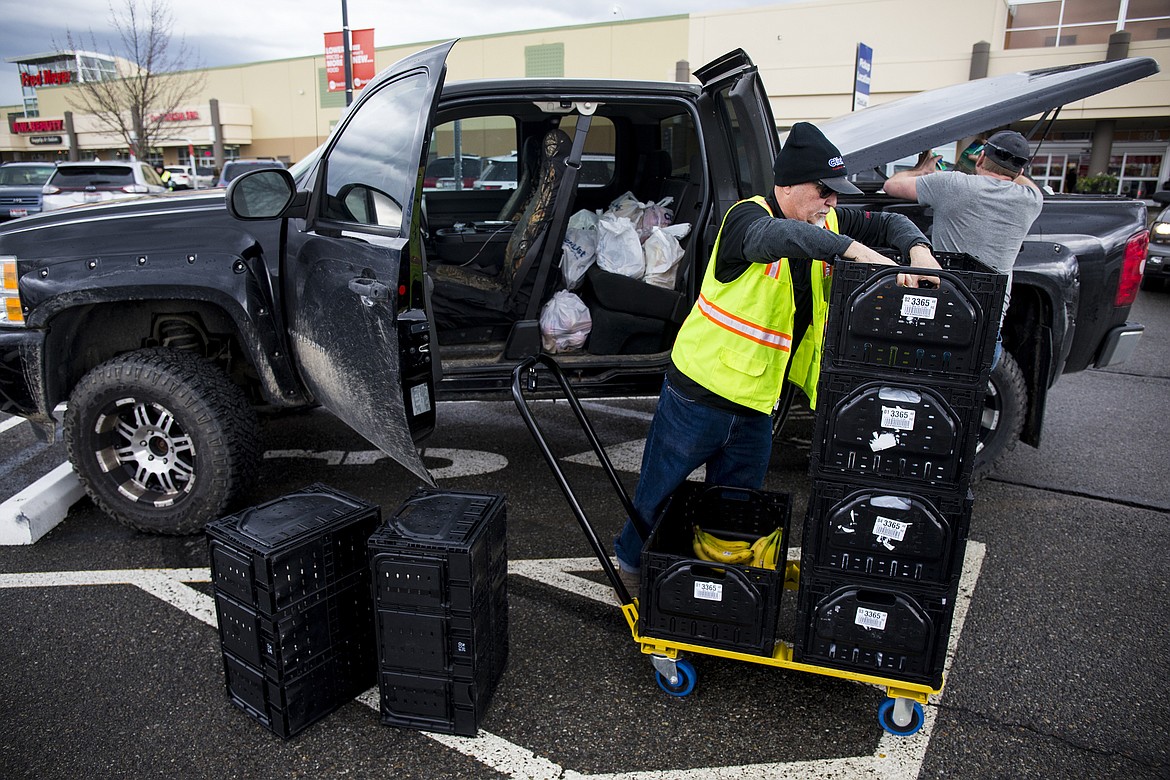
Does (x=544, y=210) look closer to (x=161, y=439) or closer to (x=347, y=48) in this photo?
(x=161, y=439)

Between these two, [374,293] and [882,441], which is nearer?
[882,441]

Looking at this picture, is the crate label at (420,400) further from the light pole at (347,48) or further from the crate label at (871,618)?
the light pole at (347,48)

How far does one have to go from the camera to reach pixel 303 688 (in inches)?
97.3

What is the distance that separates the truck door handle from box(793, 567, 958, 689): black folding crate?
168 cm

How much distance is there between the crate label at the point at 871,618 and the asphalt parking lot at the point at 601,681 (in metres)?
0.40

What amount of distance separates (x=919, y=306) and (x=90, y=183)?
57.6ft

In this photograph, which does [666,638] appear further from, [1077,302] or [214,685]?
[1077,302]

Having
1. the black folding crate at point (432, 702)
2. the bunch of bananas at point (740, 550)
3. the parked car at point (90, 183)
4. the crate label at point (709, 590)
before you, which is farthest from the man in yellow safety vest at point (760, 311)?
the parked car at point (90, 183)

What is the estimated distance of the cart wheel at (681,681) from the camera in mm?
2639

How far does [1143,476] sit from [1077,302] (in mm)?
1287

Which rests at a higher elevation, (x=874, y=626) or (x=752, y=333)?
(x=752, y=333)

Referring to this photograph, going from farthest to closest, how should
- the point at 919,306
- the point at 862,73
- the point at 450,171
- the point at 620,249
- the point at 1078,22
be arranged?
the point at 1078,22 → the point at 862,73 → the point at 450,171 → the point at 620,249 → the point at 919,306

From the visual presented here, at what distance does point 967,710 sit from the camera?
2617 millimetres

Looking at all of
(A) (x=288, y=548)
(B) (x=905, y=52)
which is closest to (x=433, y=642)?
(A) (x=288, y=548)
